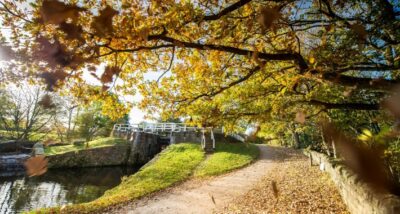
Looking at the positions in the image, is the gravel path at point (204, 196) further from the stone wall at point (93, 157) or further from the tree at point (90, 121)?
the tree at point (90, 121)

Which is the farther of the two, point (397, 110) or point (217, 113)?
point (217, 113)

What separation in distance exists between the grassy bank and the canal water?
293 cm

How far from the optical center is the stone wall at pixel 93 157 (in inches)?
975

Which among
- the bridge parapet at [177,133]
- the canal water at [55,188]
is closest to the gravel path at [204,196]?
the canal water at [55,188]

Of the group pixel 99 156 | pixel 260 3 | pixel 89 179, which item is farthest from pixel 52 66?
pixel 99 156

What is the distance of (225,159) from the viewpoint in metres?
20.5

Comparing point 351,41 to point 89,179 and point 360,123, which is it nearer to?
point 360,123

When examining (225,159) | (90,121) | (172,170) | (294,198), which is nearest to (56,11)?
(294,198)

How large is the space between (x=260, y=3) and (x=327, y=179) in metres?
8.53

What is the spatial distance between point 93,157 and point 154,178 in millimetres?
14108

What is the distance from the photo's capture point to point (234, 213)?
28.5ft

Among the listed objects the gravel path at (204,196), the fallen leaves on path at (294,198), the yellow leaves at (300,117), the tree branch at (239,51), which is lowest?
the gravel path at (204,196)

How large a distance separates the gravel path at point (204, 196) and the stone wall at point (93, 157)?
15.3 m

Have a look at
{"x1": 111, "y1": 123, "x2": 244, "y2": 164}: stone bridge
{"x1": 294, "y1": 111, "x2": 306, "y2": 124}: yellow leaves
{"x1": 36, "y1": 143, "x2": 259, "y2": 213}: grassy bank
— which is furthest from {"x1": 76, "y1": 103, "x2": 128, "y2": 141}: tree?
{"x1": 294, "y1": 111, "x2": 306, "y2": 124}: yellow leaves
